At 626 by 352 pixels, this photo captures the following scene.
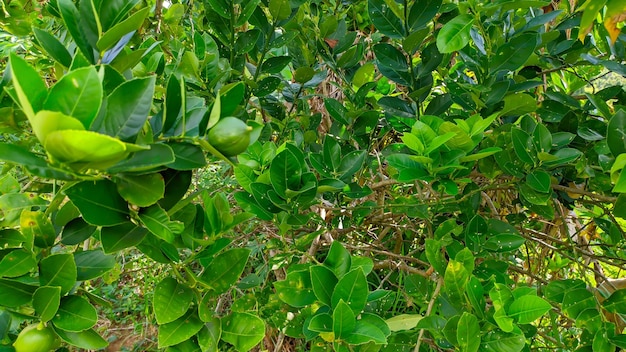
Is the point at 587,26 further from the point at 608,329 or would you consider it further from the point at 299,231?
the point at 299,231

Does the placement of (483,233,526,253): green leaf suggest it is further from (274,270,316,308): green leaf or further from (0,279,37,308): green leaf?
(0,279,37,308): green leaf

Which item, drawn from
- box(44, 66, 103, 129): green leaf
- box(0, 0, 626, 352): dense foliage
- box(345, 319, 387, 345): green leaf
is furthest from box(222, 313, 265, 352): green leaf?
box(44, 66, 103, 129): green leaf

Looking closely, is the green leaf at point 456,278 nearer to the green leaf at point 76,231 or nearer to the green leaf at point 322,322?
the green leaf at point 322,322

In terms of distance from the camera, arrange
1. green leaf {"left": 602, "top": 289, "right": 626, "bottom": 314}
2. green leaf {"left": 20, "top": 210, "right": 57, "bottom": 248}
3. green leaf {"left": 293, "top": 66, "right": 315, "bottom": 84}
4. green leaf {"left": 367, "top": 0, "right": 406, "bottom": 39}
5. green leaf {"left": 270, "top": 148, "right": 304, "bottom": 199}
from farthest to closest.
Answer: green leaf {"left": 293, "top": 66, "right": 315, "bottom": 84} < green leaf {"left": 367, "top": 0, "right": 406, "bottom": 39} < green leaf {"left": 602, "top": 289, "right": 626, "bottom": 314} < green leaf {"left": 270, "top": 148, "right": 304, "bottom": 199} < green leaf {"left": 20, "top": 210, "right": 57, "bottom": 248}

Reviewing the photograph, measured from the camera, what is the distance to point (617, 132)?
639 mm

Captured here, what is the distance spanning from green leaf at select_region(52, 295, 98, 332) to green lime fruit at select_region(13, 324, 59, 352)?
0.06 feet

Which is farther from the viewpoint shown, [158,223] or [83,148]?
[158,223]

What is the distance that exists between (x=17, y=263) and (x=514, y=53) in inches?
29.9

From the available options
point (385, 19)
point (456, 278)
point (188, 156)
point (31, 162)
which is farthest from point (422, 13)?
point (31, 162)

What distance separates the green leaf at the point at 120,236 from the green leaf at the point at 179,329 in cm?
14

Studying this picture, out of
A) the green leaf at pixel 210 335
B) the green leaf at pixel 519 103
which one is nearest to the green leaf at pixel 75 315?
the green leaf at pixel 210 335

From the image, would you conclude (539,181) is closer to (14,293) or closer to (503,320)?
(503,320)

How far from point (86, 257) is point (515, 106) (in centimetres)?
72

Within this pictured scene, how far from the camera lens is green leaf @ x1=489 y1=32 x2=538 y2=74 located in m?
0.73
